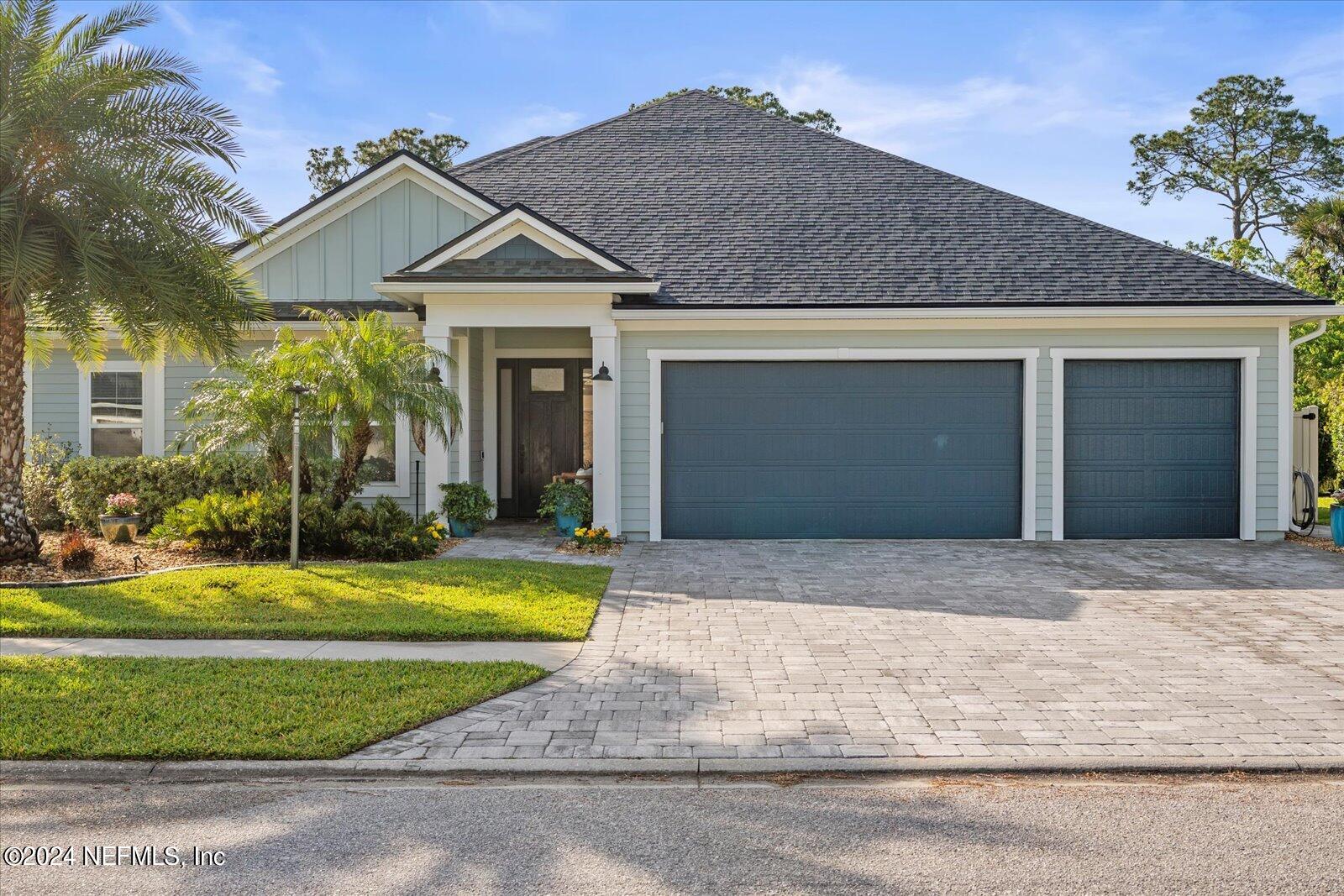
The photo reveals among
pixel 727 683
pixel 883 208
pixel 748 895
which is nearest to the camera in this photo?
pixel 748 895

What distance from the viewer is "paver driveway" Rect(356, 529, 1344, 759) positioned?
5.00 metres

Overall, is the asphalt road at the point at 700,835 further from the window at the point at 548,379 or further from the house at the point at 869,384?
the window at the point at 548,379

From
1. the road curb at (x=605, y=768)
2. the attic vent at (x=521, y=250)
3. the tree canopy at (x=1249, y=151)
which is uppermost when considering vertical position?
the tree canopy at (x=1249, y=151)

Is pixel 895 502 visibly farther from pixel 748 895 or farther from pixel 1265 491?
pixel 748 895

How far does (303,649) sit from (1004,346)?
9897mm

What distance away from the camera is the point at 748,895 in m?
3.42

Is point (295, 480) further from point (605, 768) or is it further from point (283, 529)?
point (605, 768)

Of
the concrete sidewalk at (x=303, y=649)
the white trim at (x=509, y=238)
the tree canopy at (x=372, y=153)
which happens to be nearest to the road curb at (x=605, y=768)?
the concrete sidewalk at (x=303, y=649)

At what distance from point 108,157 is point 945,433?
411 inches

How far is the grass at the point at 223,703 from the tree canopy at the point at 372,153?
3202cm

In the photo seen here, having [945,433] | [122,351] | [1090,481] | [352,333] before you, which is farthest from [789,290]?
[122,351]

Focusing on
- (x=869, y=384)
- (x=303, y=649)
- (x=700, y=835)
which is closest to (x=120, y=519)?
(x=303, y=649)

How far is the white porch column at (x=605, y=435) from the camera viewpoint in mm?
12727

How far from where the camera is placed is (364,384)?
1033 centimetres
